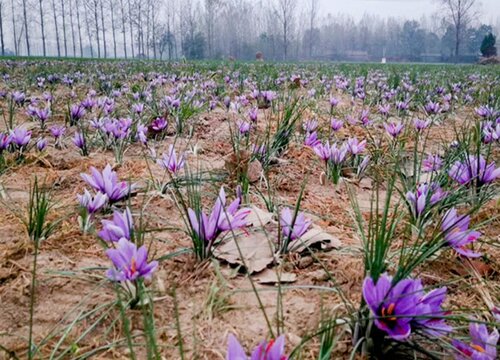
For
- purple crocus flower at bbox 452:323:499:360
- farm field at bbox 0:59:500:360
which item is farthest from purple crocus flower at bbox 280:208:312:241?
purple crocus flower at bbox 452:323:499:360

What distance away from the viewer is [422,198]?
4.10 ft

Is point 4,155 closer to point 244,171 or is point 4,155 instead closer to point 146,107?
point 244,171

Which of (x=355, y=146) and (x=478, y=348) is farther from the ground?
(x=355, y=146)

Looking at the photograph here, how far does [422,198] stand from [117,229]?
34.5 inches

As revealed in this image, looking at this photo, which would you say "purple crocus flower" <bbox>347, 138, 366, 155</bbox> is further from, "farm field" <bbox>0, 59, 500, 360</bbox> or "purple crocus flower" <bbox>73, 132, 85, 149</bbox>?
"purple crocus flower" <bbox>73, 132, 85, 149</bbox>

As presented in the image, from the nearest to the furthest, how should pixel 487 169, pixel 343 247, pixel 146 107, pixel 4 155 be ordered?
pixel 343 247 → pixel 487 169 → pixel 4 155 → pixel 146 107

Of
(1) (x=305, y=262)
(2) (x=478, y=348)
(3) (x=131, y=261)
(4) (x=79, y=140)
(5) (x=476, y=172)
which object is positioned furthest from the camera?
(4) (x=79, y=140)

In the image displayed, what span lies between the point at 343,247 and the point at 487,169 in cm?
65

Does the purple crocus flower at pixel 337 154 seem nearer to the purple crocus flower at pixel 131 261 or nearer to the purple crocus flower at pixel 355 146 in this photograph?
the purple crocus flower at pixel 355 146

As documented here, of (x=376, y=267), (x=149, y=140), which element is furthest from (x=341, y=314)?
(x=149, y=140)

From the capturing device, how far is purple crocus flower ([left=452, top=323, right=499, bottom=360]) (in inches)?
27.9

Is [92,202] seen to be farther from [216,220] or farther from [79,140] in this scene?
[79,140]

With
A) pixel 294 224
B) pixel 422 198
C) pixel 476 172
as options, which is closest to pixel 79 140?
pixel 294 224

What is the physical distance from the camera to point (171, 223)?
149cm
